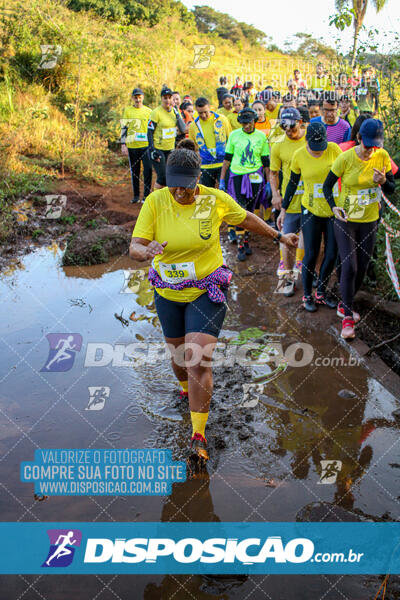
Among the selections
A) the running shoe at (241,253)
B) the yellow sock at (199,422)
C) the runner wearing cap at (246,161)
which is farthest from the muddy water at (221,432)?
the runner wearing cap at (246,161)

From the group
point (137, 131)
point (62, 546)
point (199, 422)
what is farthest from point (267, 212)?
point (62, 546)

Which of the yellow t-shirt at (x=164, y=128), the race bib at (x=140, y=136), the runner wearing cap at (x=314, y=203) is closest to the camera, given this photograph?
the runner wearing cap at (x=314, y=203)

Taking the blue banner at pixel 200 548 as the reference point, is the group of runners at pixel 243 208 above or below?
above

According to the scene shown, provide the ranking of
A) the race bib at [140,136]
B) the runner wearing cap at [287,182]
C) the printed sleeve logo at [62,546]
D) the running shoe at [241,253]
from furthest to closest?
the race bib at [140,136] → the running shoe at [241,253] → the runner wearing cap at [287,182] → the printed sleeve logo at [62,546]

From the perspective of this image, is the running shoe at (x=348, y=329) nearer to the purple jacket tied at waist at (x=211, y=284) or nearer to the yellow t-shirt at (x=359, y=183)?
the yellow t-shirt at (x=359, y=183)

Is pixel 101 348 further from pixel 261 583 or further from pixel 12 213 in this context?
pixel 12 213

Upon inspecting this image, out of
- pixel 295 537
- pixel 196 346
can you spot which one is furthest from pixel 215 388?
pixel 295 537

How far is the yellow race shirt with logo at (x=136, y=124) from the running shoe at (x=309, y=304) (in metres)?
5.96

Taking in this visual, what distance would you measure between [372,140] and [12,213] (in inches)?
280

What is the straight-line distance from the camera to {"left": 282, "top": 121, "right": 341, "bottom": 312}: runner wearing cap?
541 centimetres

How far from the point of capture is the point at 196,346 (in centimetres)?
353

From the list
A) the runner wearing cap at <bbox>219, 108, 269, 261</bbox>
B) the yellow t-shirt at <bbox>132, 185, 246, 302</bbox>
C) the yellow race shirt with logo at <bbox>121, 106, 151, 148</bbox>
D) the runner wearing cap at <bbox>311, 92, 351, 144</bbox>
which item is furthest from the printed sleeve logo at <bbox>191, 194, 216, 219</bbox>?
the yellow race shirt with logo at <bbox>121, 106, 151, 148</bbox>

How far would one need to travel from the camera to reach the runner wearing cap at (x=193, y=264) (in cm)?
347

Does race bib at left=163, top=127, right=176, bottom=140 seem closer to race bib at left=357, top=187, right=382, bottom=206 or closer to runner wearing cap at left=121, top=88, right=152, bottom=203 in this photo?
runner wearing cap at left=121, top=88, right=152, bottom=203
